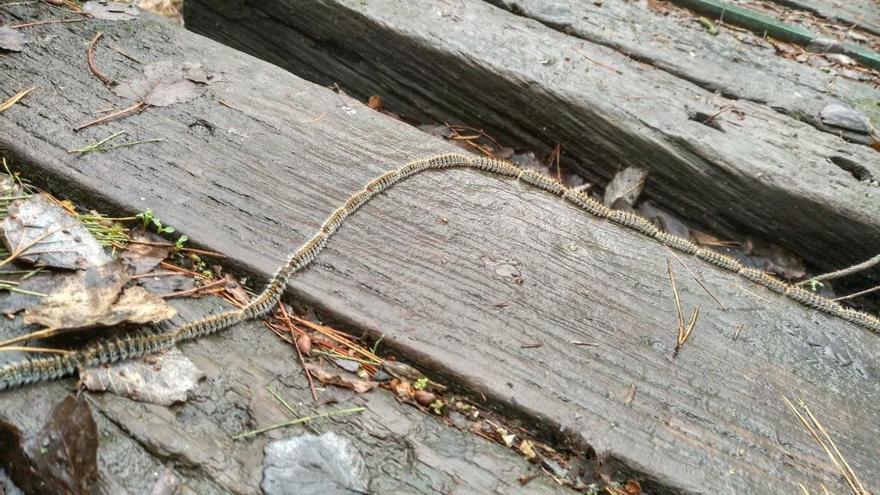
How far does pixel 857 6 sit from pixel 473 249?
4769 mm

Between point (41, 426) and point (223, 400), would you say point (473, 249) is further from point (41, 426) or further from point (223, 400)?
point (41, 426)

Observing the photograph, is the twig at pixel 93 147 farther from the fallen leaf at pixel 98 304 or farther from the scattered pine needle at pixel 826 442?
the scattered pine needle at pixel 826 442

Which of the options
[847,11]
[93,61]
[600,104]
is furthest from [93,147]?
[847,11]

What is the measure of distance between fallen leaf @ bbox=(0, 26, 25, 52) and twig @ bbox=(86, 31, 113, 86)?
0.32 metres

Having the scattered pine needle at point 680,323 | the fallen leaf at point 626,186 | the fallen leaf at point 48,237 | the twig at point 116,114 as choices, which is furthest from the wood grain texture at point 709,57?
the fallen leaf at point 48,237

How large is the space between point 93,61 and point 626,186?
311 cm

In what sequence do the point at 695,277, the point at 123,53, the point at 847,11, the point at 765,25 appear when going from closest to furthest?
the point at 695,277
the point at 123,53
the point at 765,25
the point at 847,11

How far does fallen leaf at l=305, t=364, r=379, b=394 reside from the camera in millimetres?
2344

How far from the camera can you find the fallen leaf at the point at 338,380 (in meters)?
2.34

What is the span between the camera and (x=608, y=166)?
3918 mm

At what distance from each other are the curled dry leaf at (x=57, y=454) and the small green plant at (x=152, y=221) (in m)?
0.91

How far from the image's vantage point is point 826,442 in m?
2.64

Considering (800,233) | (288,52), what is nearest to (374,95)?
(288,52)

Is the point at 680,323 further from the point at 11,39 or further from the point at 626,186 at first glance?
the point at 11,39
